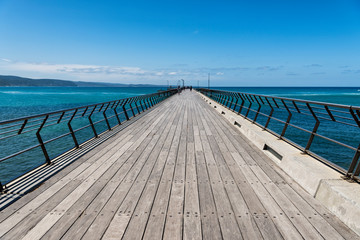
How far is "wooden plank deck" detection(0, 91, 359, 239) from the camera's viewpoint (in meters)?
2.22

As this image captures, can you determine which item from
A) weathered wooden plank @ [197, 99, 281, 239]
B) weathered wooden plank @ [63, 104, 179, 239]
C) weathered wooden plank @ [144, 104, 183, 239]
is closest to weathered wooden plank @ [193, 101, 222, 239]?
weathered wooden plank @ [197, 99, 281, 239]

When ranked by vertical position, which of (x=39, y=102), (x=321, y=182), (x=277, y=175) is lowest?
(x=39, y=102)

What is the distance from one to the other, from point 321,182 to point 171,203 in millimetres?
2109

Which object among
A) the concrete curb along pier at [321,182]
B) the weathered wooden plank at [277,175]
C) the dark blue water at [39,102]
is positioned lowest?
the dark blue water at [39,102]

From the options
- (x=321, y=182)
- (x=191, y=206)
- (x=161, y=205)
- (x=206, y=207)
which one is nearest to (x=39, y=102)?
(x=161, y=205)

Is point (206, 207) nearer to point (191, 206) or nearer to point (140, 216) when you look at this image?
point (191, 206)

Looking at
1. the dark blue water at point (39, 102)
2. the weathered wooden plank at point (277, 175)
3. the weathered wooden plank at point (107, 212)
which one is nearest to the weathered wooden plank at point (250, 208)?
the weathered wooden plank at point (277, 175)

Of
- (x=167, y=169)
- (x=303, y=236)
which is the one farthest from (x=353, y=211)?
(x=167, y=169)

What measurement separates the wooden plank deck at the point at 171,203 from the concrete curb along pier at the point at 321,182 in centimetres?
11

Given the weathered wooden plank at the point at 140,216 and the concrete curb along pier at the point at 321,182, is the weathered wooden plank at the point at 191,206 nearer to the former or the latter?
the weathered wooden plank at the point at 140,216

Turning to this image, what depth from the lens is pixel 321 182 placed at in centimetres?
277

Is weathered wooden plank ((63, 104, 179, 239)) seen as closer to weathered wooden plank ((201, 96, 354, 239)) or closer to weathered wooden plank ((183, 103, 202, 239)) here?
weathered wooden plank ((183, 103, 202, 239))

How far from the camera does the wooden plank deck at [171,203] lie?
2219 millimetres

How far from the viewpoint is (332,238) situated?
6.94 feet
